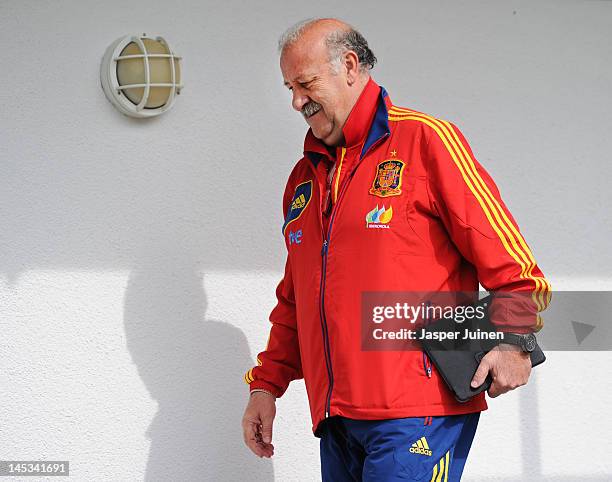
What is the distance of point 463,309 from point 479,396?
23 cm

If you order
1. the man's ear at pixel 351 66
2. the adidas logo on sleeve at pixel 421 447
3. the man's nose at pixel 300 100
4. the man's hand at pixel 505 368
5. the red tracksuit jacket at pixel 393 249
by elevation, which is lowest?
the adidas logo on sleeve at pixel 421 447

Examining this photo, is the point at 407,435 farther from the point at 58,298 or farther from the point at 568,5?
the point at 568,5

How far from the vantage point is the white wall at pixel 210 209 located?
3.14m

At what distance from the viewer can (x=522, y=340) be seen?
2.33 meters

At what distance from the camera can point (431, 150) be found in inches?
96.0

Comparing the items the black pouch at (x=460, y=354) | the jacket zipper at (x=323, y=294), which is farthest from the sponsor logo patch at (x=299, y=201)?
the black pouch at (x=460, y=354)

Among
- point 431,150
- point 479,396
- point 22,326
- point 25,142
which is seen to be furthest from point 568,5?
point 22,326

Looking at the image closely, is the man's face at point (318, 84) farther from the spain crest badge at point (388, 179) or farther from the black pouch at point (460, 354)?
the black pouch at point (460, 354)

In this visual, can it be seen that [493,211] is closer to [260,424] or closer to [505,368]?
[505,368]

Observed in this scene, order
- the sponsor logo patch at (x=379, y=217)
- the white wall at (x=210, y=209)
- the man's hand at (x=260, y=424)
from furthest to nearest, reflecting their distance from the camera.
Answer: the white wall at (x=210, y=209) < the man's hand at (x=260, y=424) < the sponsor logo patch at (x=379, y=217)

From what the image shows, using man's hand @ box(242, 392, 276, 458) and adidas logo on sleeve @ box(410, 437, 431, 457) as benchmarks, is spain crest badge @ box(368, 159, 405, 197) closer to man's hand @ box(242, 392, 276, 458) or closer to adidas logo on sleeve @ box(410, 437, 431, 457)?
adidas logo on sleeve @ box(410, 437, 431, 457)

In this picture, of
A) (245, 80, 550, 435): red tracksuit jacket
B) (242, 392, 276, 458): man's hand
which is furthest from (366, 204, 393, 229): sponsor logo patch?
(242, 392, 276, 458): man's hand

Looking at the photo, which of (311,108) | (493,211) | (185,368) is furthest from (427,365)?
(185,368)

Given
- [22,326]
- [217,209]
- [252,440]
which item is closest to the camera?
[252,440]
